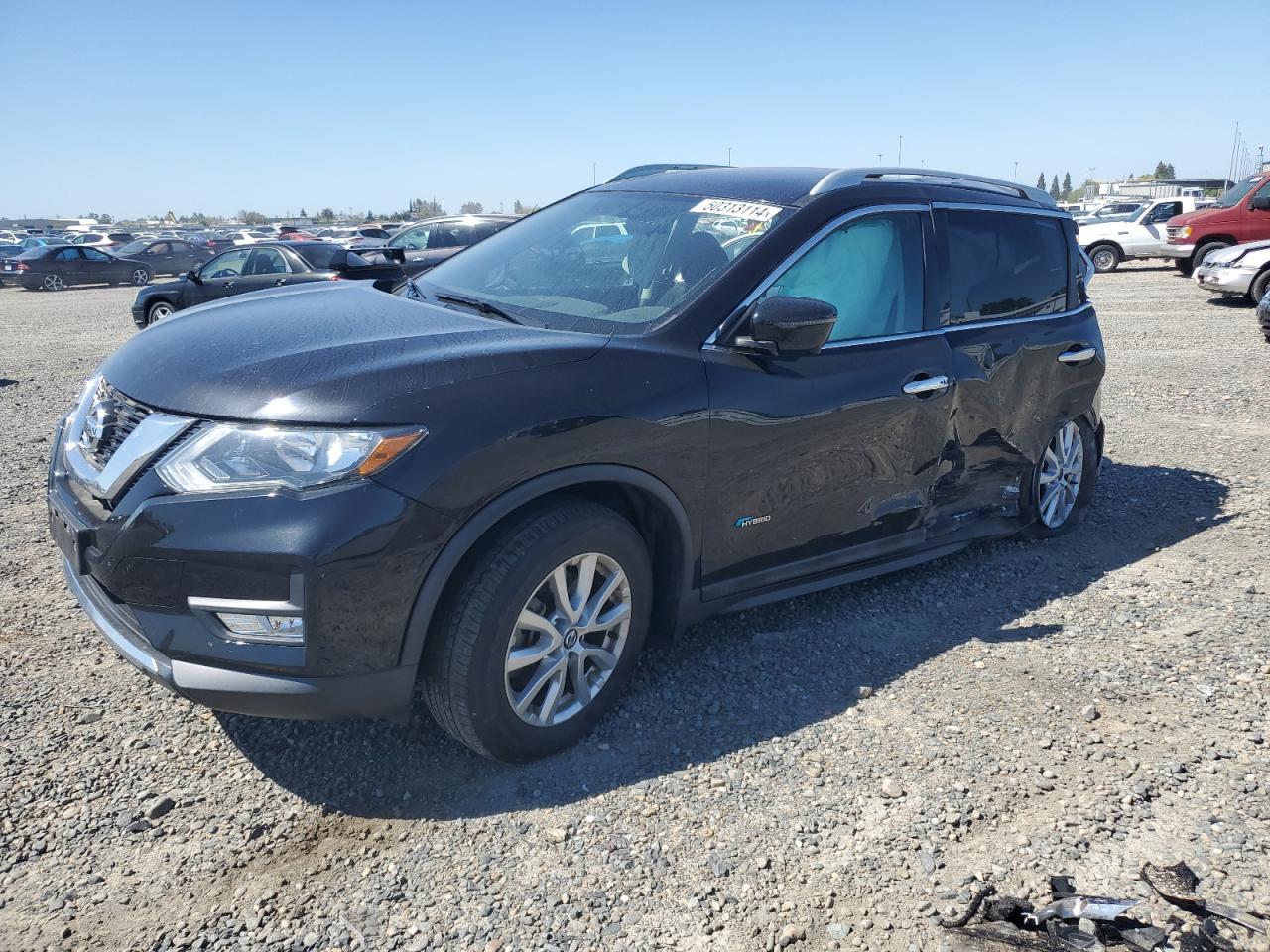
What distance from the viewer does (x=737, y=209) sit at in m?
3.87

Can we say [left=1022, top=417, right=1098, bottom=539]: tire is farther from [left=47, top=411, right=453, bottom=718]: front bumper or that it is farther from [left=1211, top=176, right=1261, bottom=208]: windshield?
[left=1211, top=176, right=1261, bottom=208]: windshield

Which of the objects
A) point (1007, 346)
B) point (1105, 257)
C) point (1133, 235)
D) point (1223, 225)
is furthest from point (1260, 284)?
point (1007, 346)

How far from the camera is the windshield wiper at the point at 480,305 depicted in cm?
357

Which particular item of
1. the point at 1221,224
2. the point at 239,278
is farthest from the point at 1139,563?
the point at 1221,224

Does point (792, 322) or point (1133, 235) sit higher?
point (1133, 235)

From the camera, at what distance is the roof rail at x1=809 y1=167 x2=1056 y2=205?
3984 millimetres

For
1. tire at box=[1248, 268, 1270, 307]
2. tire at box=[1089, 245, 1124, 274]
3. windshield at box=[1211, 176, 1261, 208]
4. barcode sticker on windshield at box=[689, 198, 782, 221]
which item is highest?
windshield at box=[1211, 176, 1261, 208]

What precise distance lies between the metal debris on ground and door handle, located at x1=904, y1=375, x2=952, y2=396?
6.58ft

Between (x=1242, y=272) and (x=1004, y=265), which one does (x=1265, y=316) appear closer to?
(x=1242, y=272)

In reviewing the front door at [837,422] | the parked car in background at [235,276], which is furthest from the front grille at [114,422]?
the parked car in background at [235,276]

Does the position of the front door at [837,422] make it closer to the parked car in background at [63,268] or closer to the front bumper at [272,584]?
the front bumper at [272,584]

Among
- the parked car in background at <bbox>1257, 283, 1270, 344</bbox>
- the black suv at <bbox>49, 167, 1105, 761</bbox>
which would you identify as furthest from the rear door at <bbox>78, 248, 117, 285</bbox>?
the parked car in background at <bbox>1257, 283, 1270, 344</bbox>

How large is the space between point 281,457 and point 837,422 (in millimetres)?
2056

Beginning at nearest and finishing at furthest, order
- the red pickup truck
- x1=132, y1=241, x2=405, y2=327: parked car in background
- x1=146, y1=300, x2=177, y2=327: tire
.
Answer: x1=132, y1=241, x2=405, y2=327: parked car in background → x1=146, y1=300, x2=177, y2=327: tire → the red pickup truck
